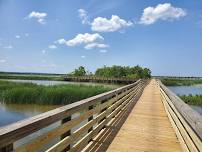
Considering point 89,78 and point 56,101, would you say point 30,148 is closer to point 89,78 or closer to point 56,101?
point 56,101

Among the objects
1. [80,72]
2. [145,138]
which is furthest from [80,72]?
[145,138]

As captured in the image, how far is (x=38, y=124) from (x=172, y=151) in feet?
9.80

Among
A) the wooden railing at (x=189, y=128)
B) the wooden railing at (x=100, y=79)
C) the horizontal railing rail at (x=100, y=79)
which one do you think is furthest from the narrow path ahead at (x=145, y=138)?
the horizontal railing rail at (x=100, y=79)

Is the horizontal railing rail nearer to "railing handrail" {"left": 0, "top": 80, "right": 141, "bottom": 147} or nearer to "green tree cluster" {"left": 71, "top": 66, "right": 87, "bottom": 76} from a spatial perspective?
"green tree cluster" {"left": 71, "top": 66, "right": 87, "bottom": 76}

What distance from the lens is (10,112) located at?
16.2m

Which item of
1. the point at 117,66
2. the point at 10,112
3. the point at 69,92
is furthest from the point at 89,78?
the point at 10,112

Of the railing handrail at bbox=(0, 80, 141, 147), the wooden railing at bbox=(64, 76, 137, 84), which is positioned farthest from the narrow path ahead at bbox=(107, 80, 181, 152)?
the wooden railing at bbox=(64, 76, 137, 84)

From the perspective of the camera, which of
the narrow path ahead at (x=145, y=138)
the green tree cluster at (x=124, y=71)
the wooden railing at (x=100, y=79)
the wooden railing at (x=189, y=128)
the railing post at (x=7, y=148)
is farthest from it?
the green tree cluster at (x=124, y=71)

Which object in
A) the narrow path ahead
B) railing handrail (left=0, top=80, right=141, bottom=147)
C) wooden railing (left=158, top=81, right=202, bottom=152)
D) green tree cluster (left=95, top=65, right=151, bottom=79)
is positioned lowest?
the narrow path ahead

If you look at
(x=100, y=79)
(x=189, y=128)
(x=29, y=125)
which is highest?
(x=100, y=79)

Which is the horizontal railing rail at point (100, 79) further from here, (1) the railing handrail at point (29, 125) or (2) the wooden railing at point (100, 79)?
(1) the railing handrail at point (29, 125)

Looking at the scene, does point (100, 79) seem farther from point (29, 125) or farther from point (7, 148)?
point (7, 148)

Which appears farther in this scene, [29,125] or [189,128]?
[189,128]

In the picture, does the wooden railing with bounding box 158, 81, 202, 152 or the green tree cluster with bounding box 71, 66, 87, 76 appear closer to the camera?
the wooden railing with bounding box 158, 81, 202, 152
